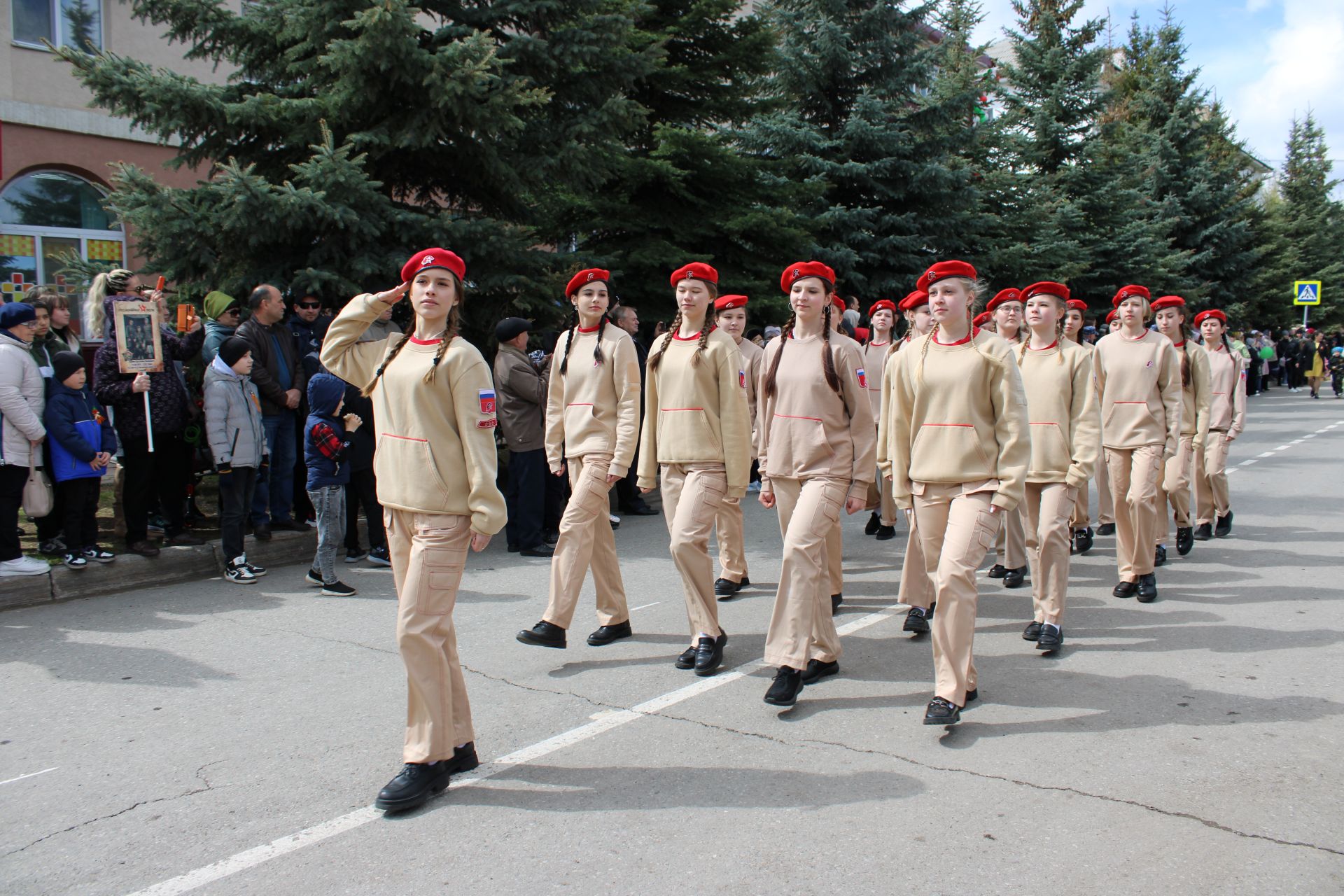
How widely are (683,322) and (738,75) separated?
33.8 ft

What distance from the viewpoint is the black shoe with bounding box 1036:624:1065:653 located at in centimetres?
615

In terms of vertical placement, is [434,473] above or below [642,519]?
above

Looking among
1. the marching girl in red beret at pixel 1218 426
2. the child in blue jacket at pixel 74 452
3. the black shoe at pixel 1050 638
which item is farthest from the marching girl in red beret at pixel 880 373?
the child in blue jacket at pixel 74 452

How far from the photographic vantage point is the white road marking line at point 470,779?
3.58 m

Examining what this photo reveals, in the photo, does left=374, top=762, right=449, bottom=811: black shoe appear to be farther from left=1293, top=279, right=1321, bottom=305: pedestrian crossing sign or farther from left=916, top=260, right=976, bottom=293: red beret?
left=1293, top=279, right=1321, bottom=305: pedestrian crossing sign

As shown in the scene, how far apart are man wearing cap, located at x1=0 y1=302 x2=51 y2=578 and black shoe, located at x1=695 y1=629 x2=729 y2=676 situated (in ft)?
15.7

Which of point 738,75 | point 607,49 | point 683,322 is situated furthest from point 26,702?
point 738,75

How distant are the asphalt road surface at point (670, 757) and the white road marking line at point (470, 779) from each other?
14mm

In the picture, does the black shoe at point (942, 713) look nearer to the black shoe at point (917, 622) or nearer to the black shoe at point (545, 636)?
the black shoe at point (917, 622)

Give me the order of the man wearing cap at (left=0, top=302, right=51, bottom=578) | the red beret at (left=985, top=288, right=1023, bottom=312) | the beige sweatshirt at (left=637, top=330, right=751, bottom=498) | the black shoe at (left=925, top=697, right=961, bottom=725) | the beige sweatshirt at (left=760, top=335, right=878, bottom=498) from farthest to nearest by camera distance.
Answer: the red beret at (left=985, top=288, right=1023, bottom=312), the man wearing cap at (left=0, top=302, right=51, bottom=578), the beige sweatshirt at (left=637, top=330, right=751, bottom=498), the beige sweatshirt at (left=760, top=335, right=878, bottom=498), the black shoe at (left=925, top=697, right=961, bottom=725)

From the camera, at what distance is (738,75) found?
15.5 m

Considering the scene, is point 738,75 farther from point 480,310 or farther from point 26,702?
point 26,702

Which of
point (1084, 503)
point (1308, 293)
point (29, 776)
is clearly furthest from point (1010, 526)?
point (1308, 293)

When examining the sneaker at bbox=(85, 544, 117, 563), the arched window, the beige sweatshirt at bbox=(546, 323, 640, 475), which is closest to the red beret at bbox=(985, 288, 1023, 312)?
the beige sweatshirt at bbox=(546, 323, 640, 475)
